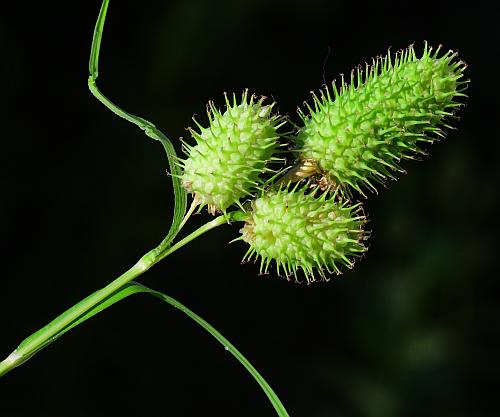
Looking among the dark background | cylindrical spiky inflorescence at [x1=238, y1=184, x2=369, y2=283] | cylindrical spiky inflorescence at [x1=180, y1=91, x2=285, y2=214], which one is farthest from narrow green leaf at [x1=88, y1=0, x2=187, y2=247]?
the dark background

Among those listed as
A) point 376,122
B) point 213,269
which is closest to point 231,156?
point 376,122

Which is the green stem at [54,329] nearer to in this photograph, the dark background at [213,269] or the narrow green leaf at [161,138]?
the narrow green leaf at [161,138]

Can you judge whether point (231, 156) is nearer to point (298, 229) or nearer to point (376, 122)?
point (298, 229)

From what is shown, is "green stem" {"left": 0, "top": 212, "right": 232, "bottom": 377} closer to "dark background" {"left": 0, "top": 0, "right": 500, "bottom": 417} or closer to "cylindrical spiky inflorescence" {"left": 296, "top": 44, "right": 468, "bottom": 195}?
"cylindrical spiky inflorescence" {"left": 296, "top": 44, "right": 468, "bottom": 195}

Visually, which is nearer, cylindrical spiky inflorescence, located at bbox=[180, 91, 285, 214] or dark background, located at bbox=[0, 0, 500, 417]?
cylindrical spiky inflorescence, located at bbox=[180, 91, 285, 214]

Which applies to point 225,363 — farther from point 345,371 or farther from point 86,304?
point 86,304
